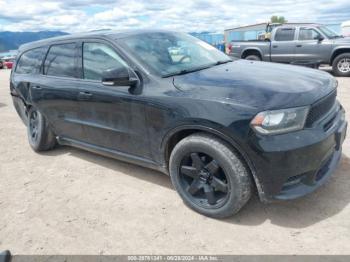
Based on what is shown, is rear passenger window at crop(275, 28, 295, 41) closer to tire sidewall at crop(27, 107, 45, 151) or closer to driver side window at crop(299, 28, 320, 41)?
driver side window at crop(299, 28, 320, 41)

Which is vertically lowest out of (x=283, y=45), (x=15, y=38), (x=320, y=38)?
(x=15, y=38)

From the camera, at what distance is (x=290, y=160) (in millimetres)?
2811

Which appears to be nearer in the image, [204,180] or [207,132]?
[207,132]

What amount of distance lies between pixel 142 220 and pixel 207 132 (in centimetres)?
107

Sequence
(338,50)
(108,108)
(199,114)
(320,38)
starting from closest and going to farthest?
(199,114) → (108,108) → (338,50) → (320,38)

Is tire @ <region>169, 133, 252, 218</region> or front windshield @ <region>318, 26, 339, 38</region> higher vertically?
tire @ <region>169, 133, 252, 218</region>

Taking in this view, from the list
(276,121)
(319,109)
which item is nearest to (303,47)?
(319,109)

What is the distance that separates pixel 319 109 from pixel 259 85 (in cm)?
56

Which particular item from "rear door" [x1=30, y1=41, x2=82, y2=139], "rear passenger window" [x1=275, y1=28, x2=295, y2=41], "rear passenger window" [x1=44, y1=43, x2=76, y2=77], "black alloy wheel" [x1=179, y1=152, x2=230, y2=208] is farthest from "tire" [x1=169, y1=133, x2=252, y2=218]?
"rear passenger window" [x1=275, y1=28, x2=295, y2=41]

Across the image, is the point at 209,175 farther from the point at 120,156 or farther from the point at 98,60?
the point at 98,60

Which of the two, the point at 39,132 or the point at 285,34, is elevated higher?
the point at 39,132

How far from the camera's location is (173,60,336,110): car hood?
290 centimetres

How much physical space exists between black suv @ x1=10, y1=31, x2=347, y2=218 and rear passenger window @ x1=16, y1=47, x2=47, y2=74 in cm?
43

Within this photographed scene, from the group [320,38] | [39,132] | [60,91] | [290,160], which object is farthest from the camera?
[320,38]
